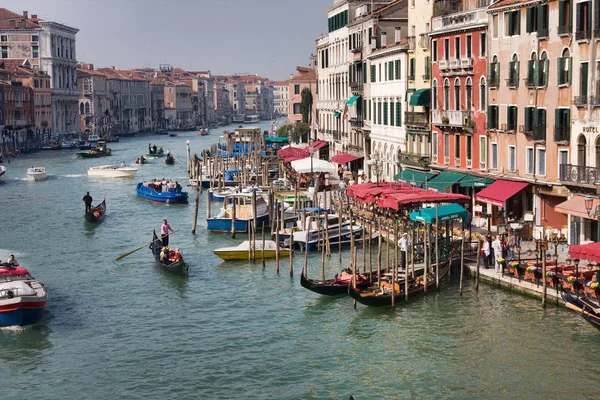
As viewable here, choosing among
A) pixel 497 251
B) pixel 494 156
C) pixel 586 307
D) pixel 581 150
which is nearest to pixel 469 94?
pixel 494 156

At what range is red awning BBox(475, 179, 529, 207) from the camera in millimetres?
21906

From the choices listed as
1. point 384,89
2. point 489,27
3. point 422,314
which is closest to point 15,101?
point 384,89

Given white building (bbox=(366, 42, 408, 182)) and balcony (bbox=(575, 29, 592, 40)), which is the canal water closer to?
balcony (bbox=(575, 29, 592, 40))

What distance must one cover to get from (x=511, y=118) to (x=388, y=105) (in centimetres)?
981

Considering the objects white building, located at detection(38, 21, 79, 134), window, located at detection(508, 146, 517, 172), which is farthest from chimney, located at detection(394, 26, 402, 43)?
white building, located at detection(38, 21, 79, 134)

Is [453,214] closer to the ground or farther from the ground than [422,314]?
farther from the ground

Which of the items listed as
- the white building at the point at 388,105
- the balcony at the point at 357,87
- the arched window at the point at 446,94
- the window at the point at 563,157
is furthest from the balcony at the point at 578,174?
the balcony at the point at 357,87

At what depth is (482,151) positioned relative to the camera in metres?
24.3

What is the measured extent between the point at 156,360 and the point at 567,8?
10513mm

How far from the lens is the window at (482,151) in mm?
24156

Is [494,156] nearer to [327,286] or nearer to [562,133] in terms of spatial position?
[562,133]

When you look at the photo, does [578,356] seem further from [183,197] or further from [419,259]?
[183,197]

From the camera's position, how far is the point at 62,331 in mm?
16984

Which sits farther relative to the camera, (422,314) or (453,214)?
(453,214)
